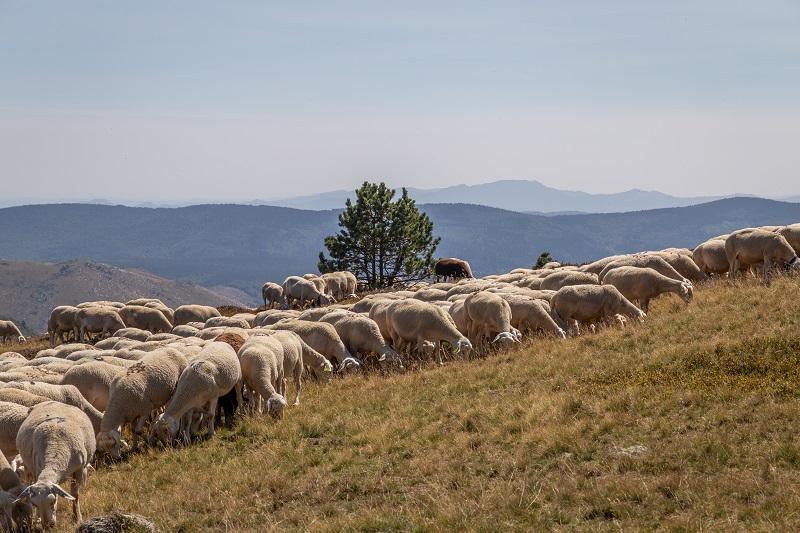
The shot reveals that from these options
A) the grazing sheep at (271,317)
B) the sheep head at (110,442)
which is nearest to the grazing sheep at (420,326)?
the grazing sheep at (271,317)

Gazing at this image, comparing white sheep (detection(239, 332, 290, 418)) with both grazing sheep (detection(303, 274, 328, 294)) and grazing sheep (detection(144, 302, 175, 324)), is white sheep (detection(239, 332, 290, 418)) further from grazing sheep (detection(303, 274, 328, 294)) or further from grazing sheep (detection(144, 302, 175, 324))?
grazing sheep (detection(303, 274, 328, 294))

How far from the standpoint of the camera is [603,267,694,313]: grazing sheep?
86.0 feet

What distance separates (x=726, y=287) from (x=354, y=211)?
39920 mm

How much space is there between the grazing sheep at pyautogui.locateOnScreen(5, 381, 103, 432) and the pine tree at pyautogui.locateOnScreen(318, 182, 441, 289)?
148ft

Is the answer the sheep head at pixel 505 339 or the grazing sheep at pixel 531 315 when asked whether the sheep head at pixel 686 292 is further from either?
the sheep head at pixel 505 339

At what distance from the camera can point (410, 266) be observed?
62.2 m

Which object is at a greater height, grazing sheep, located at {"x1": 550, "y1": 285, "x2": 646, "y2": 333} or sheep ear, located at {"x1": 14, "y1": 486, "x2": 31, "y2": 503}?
grazing sheep, located at {"x1": 550, "y1": 285, "x2": 646, "y2": 333}

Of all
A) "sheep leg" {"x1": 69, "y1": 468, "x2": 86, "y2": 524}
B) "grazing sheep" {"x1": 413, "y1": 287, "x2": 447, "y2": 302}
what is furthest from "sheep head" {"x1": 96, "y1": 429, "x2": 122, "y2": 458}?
"grazing sheep" {"x1": 413, "y1": 287, "x2": 447, "y2": 302}

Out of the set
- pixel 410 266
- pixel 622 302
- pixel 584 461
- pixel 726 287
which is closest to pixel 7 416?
pixel 584 461

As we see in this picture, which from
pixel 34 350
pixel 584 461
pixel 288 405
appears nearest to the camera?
pixel 584 461

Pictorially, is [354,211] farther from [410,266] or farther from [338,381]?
[338,381]

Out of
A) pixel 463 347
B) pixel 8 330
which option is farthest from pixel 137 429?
pixel 8 330

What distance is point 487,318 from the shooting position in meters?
24.6

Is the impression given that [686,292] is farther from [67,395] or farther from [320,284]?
[320,284]
